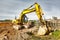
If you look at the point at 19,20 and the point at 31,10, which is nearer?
the point at 31,10

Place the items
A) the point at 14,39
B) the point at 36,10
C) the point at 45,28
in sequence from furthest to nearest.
→ the point at 36,10, the point at 45,28, the point at 14,39

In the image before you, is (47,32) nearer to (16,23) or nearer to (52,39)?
(52,39)

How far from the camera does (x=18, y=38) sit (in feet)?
57.7

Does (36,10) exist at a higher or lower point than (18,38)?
higher

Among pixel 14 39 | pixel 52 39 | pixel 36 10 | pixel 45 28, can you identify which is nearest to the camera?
pixel 14 39

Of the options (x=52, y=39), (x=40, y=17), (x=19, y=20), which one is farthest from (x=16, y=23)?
(x=52, y=39)

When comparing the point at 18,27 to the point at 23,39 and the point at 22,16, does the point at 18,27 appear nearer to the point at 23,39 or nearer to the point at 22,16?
the point at 22,16

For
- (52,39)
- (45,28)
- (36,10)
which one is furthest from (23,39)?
(36,10)

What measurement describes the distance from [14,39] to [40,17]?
304 inches

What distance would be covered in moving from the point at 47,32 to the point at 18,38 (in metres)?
6.90

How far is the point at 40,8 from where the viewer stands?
78.3ft

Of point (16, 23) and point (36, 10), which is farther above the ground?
point (36, 10)

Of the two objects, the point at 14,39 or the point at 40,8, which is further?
the point at 40,8

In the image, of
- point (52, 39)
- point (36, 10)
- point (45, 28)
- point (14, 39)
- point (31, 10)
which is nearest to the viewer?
point (14, 39)
